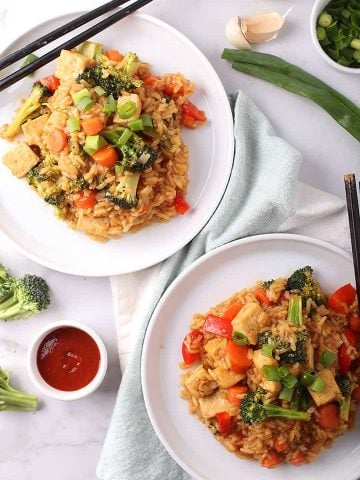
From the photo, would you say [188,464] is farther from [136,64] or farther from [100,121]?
[136,64]

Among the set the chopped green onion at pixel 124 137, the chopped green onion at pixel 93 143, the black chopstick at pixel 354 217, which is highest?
the chopped green onion at pixel 93 143

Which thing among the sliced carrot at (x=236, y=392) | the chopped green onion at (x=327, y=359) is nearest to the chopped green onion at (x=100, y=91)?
the sliced carrot at (x=236, y=392)

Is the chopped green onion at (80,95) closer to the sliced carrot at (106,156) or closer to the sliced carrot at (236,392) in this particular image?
the sliced carrot at (106,156)

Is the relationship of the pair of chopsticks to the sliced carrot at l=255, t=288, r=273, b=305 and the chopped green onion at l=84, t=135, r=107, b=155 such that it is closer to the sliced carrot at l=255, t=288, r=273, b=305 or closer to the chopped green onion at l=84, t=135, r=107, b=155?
the chopped green onion at l=84, t=135, r=107, b=155

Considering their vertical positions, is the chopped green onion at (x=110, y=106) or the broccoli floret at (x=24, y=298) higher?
the chopped green onion at (x=110, y=106)

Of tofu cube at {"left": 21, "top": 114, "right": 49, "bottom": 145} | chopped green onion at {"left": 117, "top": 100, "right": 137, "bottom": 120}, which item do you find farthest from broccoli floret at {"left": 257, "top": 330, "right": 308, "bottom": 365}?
tofu cube at {"left": 21, "top": 114, "right": 49, "bottom": 145}

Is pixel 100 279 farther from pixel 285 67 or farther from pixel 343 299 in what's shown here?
pixel 285 67

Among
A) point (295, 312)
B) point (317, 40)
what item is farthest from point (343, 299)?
point (317, 40)

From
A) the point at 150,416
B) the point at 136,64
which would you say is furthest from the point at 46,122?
the point at 150,416
